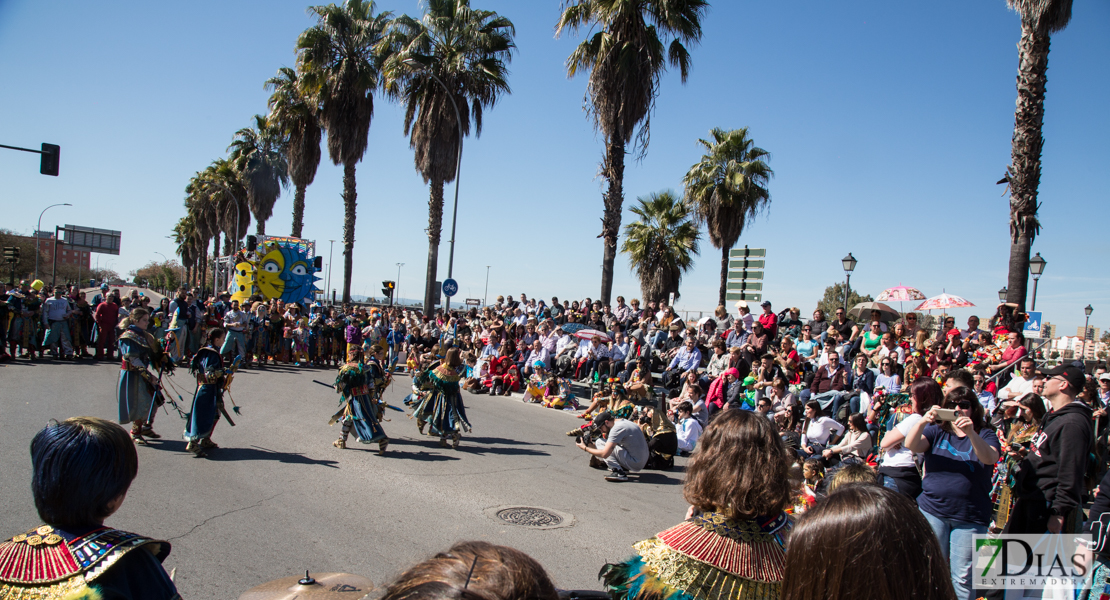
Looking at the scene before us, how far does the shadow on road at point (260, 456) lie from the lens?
8.01 m

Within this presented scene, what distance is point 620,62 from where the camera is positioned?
1667 centimetres

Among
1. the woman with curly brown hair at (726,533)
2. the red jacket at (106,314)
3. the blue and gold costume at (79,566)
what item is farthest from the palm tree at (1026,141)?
the red jacket at (106,314)

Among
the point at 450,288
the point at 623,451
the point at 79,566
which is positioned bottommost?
the point at 623,451

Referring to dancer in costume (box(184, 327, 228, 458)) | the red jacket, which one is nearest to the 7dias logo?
dancer in costume (box(184, 327, 228, 458))

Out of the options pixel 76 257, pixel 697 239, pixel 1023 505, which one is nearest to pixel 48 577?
pixel 1023 505

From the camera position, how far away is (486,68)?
75.7 ft

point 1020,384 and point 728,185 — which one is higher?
point 728,185

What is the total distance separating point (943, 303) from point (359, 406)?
46.2ft

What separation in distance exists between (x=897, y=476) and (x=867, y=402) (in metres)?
6.37

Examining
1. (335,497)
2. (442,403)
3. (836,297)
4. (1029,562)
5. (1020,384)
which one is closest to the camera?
(1029,562)

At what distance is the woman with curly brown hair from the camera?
221 cm

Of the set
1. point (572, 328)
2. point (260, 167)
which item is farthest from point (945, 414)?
point (260, 167)

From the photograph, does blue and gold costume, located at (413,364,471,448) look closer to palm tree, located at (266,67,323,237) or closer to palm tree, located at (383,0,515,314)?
palm tree, located at (383,0,515,314)

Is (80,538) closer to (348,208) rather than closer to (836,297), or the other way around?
(348,208)
